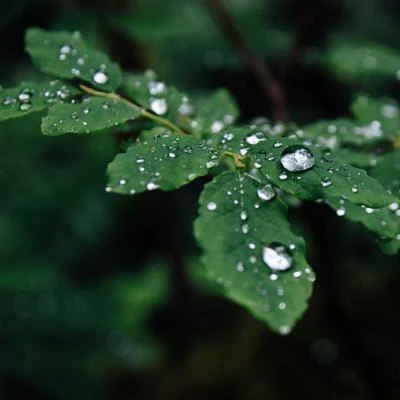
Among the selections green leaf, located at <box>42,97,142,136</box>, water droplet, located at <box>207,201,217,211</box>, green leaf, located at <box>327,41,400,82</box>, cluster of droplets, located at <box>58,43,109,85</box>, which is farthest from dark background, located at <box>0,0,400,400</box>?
water droplet, located at <box>207,201,217,211</box>

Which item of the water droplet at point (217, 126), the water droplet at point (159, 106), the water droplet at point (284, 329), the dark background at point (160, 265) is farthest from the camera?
the dark background at point (160, 265)

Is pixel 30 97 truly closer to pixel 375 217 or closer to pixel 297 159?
pixel 297 159

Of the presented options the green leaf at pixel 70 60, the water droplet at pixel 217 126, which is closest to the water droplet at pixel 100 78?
the green leaf at pixel 70 60

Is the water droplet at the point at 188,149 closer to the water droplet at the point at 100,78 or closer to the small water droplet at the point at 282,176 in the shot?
the small water droplet at the point at 282,176

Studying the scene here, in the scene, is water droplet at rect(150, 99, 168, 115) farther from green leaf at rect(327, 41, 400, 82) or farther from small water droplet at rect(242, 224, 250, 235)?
green leaf at rect(327, 41, 400, 82)

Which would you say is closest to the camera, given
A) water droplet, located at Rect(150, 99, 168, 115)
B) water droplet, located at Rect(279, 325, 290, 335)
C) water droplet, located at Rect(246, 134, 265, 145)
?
water droplet, located at Rect(279, 325, 290, 335)

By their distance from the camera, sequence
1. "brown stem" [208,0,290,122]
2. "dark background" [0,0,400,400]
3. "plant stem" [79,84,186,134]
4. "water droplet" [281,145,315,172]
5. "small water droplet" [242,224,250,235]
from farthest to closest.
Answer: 1. "dark background" [0,0,400,400]
2. "brown stem" [208,0,290,122]
3. "plant stem" [79,84,186,134]
4. "water droplet" [281,145,315,172]
5. "small water droplet" [242,224,250,235]

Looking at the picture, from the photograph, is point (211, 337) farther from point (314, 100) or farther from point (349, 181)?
point (349, 181)
